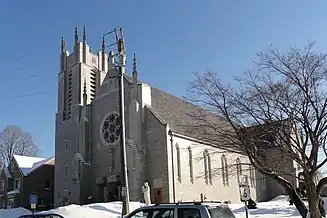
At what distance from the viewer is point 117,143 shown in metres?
42.9

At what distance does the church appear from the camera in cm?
3959

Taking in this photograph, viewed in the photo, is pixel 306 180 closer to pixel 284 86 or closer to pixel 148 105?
pixel 284 86

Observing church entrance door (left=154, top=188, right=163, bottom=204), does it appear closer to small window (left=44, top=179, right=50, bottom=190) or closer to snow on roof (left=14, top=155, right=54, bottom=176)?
Result: small window (left=44, top=179, right=50, bottom=190)

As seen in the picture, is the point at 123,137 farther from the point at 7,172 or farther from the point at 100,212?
the point at 7,172

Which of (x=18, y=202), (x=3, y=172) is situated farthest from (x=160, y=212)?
(x=3, y=172)

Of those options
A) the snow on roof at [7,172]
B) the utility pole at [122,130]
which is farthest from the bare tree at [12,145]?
the utility pole at [122,130]

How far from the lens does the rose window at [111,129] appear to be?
1717 inches

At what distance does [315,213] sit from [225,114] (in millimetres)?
5493

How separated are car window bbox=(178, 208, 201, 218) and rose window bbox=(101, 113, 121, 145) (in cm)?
3223

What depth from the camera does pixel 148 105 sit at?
138 feet

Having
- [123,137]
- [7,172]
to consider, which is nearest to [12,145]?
[7,172]

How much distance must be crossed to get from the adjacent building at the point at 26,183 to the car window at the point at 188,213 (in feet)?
142

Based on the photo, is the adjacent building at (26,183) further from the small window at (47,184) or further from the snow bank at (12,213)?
the snow bank at (12,213)

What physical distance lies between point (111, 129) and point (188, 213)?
110 ft
